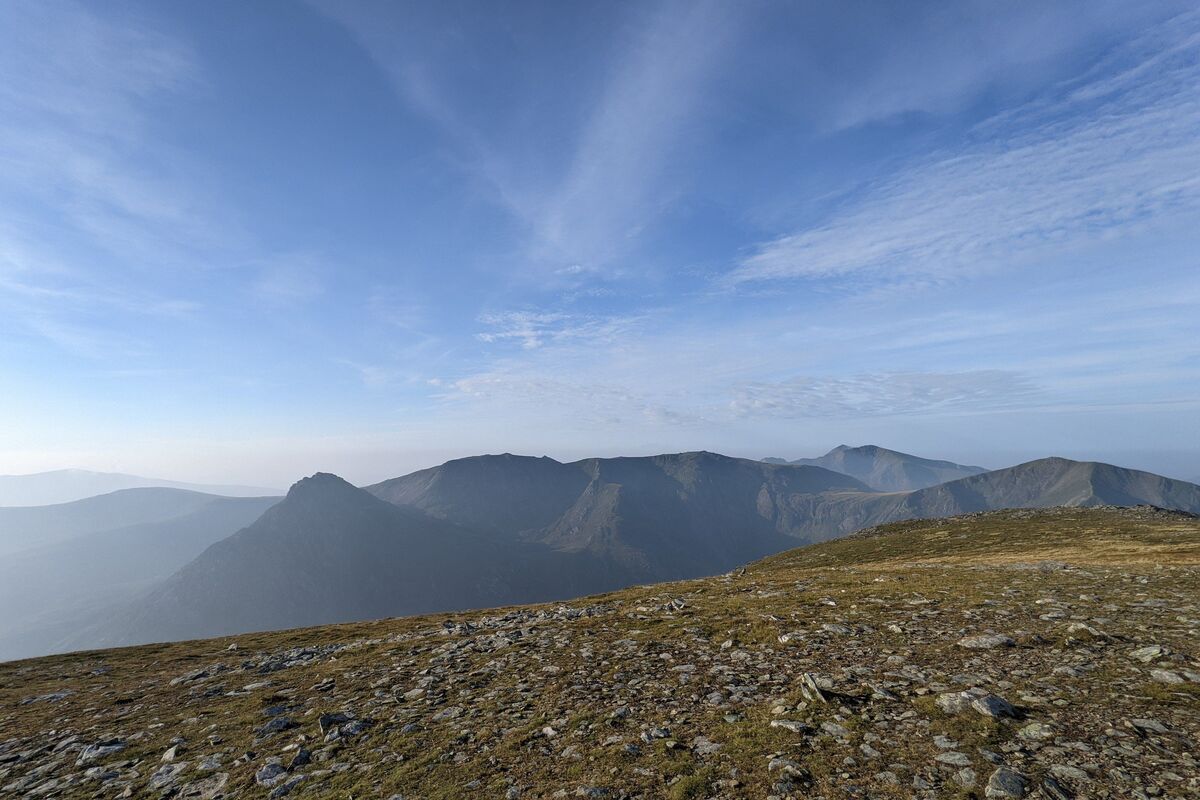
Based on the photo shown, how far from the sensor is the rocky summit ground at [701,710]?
827 centimetres

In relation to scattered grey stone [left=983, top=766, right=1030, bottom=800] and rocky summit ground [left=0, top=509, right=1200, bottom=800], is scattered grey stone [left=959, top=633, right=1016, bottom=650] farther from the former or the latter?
scattered grey stone [left=983, top=766, right=1030, bottom=800]

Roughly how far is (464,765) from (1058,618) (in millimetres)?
18037

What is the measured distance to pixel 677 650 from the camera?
16703 millimetres

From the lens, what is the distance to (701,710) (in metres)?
11.3

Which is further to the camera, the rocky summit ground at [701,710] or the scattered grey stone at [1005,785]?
the rocky summit ground at [701,710]

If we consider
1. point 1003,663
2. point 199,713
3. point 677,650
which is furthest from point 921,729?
point 199,713

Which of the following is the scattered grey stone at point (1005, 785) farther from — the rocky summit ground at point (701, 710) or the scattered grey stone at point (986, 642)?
the scattered grey stone at point (986, 642)

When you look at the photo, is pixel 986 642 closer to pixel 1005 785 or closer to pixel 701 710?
pixel 1005 785

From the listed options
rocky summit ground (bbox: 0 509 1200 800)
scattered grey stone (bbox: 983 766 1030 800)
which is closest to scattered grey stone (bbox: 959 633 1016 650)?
rocky summit ground (bbox: 0 509 1200 800)

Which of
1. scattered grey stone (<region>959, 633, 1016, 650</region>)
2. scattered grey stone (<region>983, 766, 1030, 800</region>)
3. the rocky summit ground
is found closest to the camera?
scattered grey stone (<region>983, 766, 1030, 800</region>)

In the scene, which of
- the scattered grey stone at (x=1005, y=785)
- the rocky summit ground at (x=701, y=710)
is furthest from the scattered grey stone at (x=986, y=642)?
the scattered grey stone at (x=1005, y=785)

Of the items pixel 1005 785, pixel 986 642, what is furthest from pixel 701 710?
pixel 986 642

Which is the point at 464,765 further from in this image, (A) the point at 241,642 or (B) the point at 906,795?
(A) the point at 241,642

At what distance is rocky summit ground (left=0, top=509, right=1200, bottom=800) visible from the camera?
325 inches
